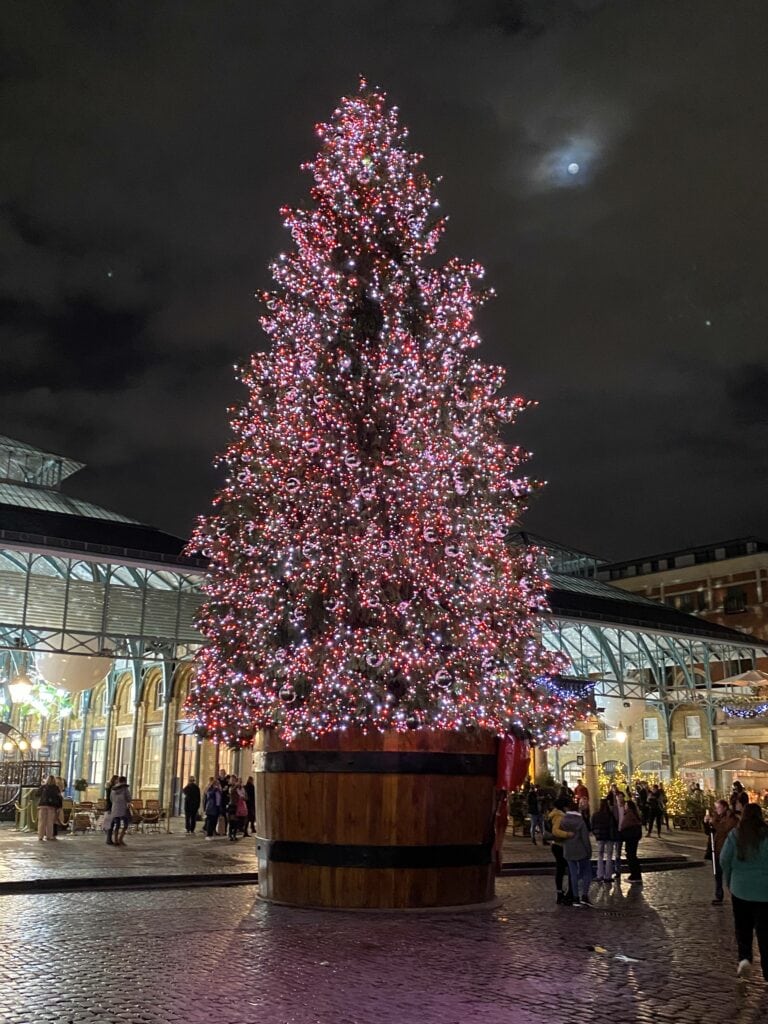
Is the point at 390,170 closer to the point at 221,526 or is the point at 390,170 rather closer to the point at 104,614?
the point at 221,526

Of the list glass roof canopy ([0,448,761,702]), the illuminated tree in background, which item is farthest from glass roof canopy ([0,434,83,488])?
the illuminated tree in background

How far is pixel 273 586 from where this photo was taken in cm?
1212

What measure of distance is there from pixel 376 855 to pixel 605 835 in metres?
6.13

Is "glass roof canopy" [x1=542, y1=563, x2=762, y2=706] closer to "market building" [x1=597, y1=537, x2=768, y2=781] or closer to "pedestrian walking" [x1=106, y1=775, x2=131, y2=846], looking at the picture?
"market building" [x1=597, y1=537, x2=768, y2=781]

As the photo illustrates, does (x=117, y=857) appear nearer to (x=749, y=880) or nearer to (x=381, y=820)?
(x=381, y=820)

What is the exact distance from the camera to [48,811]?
73.3 feet

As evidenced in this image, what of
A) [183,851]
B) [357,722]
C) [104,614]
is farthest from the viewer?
[104,614]

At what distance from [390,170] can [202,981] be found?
35.1 feet

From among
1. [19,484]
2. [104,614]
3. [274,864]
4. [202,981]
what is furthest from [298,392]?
[19,484]

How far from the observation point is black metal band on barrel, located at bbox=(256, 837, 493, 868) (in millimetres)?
11031

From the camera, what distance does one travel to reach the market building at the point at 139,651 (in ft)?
82.5

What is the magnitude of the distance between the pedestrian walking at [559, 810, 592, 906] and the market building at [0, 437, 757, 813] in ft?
11.2

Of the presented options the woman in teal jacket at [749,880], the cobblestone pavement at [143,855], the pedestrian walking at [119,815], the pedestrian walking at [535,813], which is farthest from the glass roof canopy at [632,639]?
the woman in teal jacket at [749,880]

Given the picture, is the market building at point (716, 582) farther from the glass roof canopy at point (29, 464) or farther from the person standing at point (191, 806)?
the person standing at point (191, 806)
